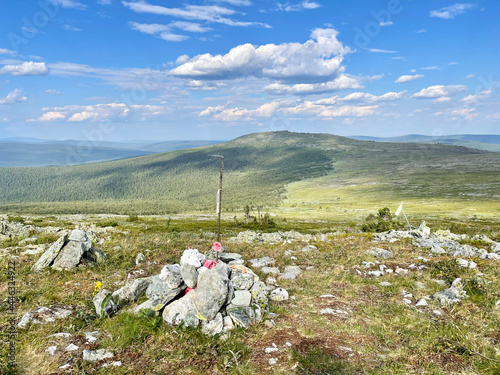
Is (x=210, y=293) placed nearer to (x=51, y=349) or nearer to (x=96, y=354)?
(x=96, y=354)

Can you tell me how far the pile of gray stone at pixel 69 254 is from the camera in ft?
45.7

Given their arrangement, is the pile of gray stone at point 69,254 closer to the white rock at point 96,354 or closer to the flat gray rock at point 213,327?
the white rock at point 96,354

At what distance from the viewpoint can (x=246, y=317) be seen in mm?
9430

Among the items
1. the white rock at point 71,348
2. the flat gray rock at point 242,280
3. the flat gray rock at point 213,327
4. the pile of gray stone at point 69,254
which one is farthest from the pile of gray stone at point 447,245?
the pile of gray stone at point 69,254

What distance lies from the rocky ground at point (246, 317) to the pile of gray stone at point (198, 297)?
0.04 meters

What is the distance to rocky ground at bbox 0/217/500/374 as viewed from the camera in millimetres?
7609

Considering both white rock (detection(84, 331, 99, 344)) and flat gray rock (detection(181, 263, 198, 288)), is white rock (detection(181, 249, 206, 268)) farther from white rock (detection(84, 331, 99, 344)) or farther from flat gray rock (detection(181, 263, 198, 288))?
white rock (detection(84, 331, 99, 344))

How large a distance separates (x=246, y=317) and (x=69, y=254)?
33.3 feet

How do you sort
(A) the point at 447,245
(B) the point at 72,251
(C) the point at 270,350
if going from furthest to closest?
(A) the point at 447,245 < (B) the point at 72,251 < (C) the point at 270,350

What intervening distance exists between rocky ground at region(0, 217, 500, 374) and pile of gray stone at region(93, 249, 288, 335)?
37 millimetres

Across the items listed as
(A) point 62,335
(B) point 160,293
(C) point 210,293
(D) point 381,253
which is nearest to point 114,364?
(A) point 62,335

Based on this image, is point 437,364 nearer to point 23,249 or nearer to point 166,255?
point 166,255

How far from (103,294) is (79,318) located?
38.3 inches

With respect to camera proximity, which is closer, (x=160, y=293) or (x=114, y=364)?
(x=114, y=364)
